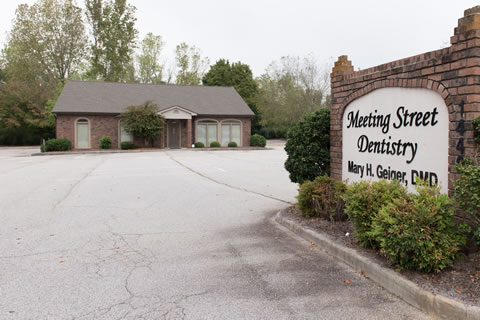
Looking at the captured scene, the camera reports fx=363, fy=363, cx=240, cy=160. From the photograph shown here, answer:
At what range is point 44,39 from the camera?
160 ft

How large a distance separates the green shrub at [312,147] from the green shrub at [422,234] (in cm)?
307

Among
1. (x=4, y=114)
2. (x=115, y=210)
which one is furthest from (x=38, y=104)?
(x=115, y=210)

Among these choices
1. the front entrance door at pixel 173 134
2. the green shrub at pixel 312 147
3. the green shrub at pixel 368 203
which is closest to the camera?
the green shrub at pixel 368 203

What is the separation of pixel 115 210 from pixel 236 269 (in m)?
4.32

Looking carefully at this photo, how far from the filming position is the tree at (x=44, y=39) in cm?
4831

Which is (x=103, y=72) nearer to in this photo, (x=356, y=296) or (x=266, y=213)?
(x=266, y=213)

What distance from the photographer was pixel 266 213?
7.32 m

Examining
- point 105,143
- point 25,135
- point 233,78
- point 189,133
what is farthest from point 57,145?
point 233,78

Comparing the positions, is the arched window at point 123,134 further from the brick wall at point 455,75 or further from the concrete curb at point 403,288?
the brick wall at point 455,75

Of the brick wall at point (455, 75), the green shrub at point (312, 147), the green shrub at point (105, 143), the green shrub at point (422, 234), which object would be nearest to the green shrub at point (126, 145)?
the green shrub at point (105, 143)

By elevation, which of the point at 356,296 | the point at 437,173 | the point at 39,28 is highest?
the point at 39,28

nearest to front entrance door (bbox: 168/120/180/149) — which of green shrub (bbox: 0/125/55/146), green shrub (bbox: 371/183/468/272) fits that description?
green shrub (bbox: 0/125/55/146)

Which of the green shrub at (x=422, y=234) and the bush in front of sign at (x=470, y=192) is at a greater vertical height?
the bush in front of sign at (x=470, y=192)

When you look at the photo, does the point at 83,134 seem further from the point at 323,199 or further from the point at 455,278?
the point at 455,278
